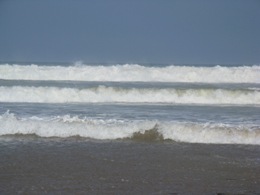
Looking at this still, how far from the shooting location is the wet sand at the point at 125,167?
5.16m

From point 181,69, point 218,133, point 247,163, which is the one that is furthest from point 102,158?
point 181,69

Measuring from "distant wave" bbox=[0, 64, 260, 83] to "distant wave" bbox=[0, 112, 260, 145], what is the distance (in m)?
11.4

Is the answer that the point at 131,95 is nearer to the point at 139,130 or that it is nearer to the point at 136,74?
the point at 136,74

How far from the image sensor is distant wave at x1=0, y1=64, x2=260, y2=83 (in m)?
19.9

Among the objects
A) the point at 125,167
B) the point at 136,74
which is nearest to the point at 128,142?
the point at 125,167

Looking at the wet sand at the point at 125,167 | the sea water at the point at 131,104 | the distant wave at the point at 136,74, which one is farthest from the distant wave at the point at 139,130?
the distant wave at the point at 136,74

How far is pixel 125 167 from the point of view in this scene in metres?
6.04

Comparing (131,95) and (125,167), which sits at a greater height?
(131,95)

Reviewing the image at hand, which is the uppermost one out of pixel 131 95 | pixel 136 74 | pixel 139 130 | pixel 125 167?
pixel 136 74

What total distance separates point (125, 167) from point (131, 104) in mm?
7495

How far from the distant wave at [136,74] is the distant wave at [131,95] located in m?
4.77

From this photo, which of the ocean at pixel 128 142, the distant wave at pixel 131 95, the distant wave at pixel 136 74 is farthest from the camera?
the distant wave at pixel 136 74

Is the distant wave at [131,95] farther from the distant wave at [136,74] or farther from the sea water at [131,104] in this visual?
the distant wave at [136,74]

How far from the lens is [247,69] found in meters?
21.0
